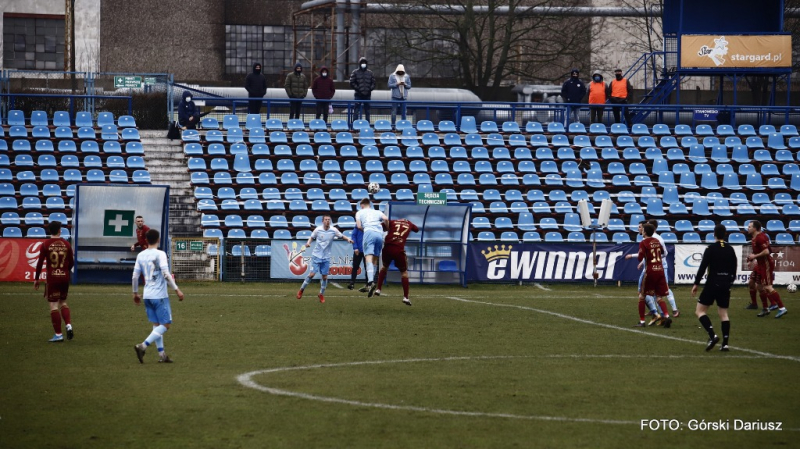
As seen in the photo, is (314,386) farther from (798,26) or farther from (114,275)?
(798,26)

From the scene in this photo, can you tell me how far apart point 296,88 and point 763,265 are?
20689 millimetres

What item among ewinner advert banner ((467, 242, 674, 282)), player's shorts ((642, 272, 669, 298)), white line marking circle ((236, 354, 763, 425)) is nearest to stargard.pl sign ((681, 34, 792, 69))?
ewinner advert banner ((467, 242, 674, 282))

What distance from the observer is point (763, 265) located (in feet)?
74.1

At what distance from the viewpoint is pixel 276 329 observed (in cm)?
1864

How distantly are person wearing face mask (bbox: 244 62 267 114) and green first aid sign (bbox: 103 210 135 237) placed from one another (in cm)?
1025

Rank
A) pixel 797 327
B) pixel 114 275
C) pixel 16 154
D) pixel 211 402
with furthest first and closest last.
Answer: pixel 16 154
pixel 114 275
pixel 797 327
pixel 211 402

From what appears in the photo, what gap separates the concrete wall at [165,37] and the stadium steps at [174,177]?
19545 millimetres

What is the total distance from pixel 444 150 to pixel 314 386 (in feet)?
80.4

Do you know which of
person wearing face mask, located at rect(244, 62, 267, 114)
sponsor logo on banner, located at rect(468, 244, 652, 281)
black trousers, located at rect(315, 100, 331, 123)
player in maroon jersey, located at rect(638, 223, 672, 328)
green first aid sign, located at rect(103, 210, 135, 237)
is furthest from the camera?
black trousers, located at rect(315, 100, 331, 123)

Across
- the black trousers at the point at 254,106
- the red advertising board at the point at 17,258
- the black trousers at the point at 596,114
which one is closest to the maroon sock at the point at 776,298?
the black trousers at the point at 596,114

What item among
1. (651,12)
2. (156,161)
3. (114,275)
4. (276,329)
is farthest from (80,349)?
(651,12)

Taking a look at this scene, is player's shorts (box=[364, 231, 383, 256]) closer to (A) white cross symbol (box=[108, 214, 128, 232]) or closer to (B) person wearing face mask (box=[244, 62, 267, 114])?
(A) white cross symbol (box=[108, 214, 128, 232])

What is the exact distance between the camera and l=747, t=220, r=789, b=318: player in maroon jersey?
22.0 meters

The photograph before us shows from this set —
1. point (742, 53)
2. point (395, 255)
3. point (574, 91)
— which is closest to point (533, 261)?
point (395, 255)
